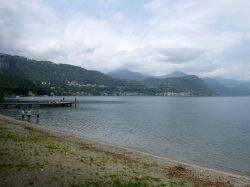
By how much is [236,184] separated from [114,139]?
91.3 ft

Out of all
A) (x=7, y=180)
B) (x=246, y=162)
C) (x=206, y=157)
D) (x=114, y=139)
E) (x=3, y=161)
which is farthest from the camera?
(x=114, y=139)

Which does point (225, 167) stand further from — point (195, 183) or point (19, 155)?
point (19, 155)

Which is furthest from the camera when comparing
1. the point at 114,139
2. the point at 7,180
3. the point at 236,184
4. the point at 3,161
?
the point at 114,139

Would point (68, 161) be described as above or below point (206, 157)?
above

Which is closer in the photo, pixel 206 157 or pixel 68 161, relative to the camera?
pixel 68 161

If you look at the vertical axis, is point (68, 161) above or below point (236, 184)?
above

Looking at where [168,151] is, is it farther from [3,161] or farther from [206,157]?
[3,161]

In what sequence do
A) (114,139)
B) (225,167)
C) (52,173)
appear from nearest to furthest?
(52,173), (225,167), (114,139)

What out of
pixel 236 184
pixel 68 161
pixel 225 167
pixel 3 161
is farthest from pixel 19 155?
pixel 225 167

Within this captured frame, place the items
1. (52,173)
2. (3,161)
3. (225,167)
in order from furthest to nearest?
(225,167) → (3,161) → (52,173)

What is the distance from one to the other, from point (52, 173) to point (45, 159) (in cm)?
337

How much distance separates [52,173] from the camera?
16250 mm

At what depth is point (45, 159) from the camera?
19359mm

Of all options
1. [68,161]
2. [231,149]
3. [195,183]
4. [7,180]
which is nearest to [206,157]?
[231,149]
